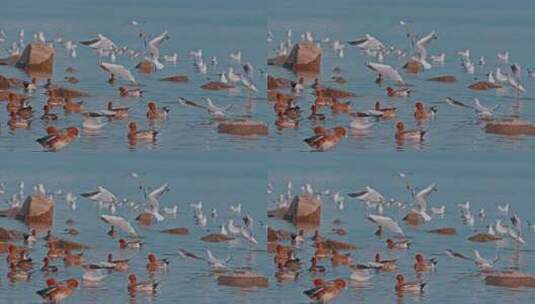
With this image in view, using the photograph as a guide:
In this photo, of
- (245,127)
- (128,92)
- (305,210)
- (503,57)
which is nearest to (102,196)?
(128,92)

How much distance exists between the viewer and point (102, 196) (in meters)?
17.9

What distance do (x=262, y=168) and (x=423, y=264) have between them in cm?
146

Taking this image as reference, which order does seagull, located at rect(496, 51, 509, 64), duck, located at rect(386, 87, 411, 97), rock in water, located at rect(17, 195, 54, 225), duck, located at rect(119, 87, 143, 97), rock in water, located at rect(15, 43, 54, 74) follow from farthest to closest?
seagull, located at rect(496, 51, 509, 64) < rock in water, located at rect(15, 43, 54, 74) < duck, located at rect(386, 87, 411, 97) < duck, located at rect(119, 87, 143, 97) < rock in water, located at rect(17, 195, 54, 225)

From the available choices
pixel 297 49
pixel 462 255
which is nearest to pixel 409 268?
pixel 462 255

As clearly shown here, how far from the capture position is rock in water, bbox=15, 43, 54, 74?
725 inches

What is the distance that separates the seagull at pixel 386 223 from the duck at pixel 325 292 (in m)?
0.71

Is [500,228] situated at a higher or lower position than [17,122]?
lower

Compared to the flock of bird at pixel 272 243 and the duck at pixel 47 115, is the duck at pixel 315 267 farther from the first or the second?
the duck at pixel 47 115

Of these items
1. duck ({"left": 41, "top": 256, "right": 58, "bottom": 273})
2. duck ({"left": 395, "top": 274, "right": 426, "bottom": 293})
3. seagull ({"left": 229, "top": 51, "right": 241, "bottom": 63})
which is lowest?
duck ({"left": 395, "top": 274, "right": 426, "bottom": 293})

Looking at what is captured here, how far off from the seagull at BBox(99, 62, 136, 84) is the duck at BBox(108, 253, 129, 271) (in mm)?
1255

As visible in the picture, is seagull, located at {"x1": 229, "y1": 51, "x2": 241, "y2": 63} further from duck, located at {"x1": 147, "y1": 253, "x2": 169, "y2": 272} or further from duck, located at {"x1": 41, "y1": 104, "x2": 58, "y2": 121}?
duck, located at {"x1": 147, "y1": 253, "x2": 169, "y2": 272}

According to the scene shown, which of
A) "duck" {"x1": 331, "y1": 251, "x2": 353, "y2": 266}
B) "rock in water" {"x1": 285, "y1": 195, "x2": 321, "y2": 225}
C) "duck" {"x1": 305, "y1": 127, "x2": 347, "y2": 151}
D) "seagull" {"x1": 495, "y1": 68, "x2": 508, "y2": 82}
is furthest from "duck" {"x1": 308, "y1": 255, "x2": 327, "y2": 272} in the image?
"seagull" {"x1": 495, "y1": 68, "x2": 508, "y2": 82}

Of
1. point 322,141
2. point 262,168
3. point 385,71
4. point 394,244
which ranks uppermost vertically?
point 385,71

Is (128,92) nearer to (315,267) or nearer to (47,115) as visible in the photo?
(47,115)
